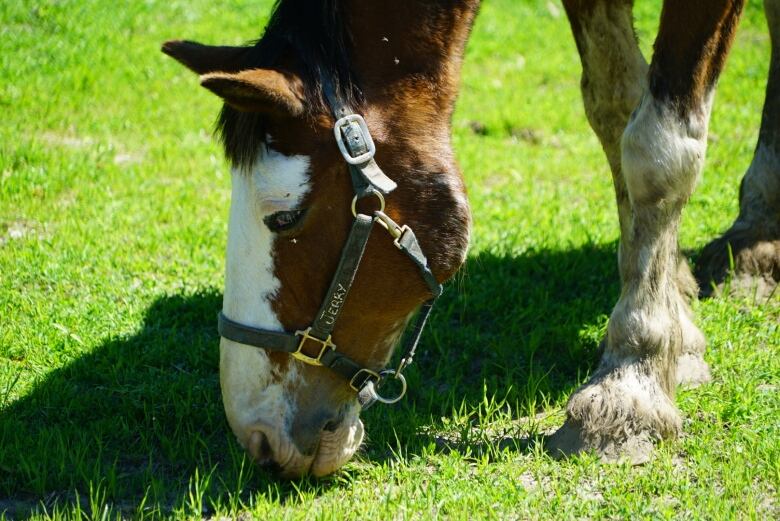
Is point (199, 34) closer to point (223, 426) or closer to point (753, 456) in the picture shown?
point (223, 426)

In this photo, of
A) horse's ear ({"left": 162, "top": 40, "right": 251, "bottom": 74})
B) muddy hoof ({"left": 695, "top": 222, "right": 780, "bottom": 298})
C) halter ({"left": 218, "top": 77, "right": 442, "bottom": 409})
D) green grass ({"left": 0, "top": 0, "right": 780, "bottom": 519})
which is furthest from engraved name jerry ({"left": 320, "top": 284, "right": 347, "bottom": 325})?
muddy hoof ({"left": 695, "top": 222, "right": 780, "bottom": 298})

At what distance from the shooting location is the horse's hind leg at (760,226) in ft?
14.9

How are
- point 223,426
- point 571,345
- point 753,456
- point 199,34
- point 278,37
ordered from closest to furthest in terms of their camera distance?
point 278,37 → point 753,456 → point 223,426 → point 571,345 → point 199,34

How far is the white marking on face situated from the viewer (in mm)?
2908

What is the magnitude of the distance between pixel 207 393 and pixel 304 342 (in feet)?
3.04

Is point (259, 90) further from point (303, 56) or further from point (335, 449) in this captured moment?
point (335, 449)

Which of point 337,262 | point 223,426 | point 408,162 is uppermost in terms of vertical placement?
point 408,162

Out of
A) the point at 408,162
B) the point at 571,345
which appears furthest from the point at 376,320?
the point at 571,345

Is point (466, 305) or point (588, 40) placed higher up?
point (588, 40)

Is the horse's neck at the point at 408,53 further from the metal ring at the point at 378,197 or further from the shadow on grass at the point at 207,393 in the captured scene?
the shadow on grass at the point at 207,393

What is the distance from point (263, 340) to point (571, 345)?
1639mm

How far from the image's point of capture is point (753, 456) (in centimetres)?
322

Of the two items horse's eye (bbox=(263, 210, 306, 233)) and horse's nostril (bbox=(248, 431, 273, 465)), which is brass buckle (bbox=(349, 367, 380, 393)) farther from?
horse's eye (bbox=(263, 210, 306, 233))

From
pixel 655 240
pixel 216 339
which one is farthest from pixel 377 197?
pixel 216 339
